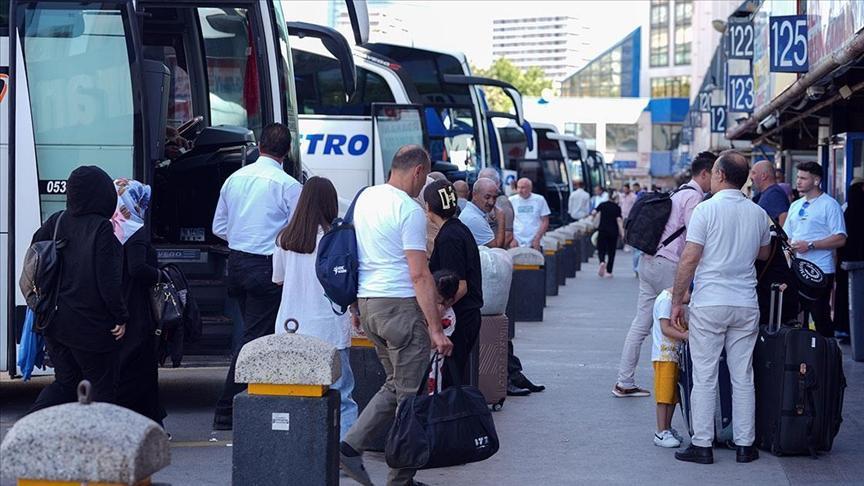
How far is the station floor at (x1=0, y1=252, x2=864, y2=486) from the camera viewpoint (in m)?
8.16

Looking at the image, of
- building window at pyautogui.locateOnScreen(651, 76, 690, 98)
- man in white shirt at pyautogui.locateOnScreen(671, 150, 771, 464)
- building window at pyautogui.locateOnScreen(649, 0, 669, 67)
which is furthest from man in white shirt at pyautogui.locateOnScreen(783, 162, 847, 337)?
building window at pyautogui.locateOnScreen(649, 0, 669, 67)

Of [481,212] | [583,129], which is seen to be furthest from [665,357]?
[583,129]

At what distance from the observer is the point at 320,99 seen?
22.3 meters

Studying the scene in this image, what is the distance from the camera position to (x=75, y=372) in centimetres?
804

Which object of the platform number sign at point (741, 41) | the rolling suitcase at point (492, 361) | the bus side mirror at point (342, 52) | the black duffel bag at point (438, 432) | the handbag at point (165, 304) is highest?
the platform number sign at point (741, 41)

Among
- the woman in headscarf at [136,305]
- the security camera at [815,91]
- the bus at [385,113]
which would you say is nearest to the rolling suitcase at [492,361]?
the woman in headscarf at [136,305]

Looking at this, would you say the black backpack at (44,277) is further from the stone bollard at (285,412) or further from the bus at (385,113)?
the bus at (385,113)

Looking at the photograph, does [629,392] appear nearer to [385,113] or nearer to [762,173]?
[762,173]

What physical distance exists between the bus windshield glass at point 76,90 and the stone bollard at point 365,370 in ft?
6.51

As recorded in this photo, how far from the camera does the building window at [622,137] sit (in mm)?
101938

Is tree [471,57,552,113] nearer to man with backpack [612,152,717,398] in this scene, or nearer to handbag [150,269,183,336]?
man with backpack [612,152,717,398]

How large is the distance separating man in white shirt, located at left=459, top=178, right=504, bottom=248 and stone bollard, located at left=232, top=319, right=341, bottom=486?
307 cm

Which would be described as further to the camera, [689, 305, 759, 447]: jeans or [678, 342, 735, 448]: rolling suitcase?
[678, 342, 735, 448]: rolling suitcase

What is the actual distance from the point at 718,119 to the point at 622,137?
6964cm
